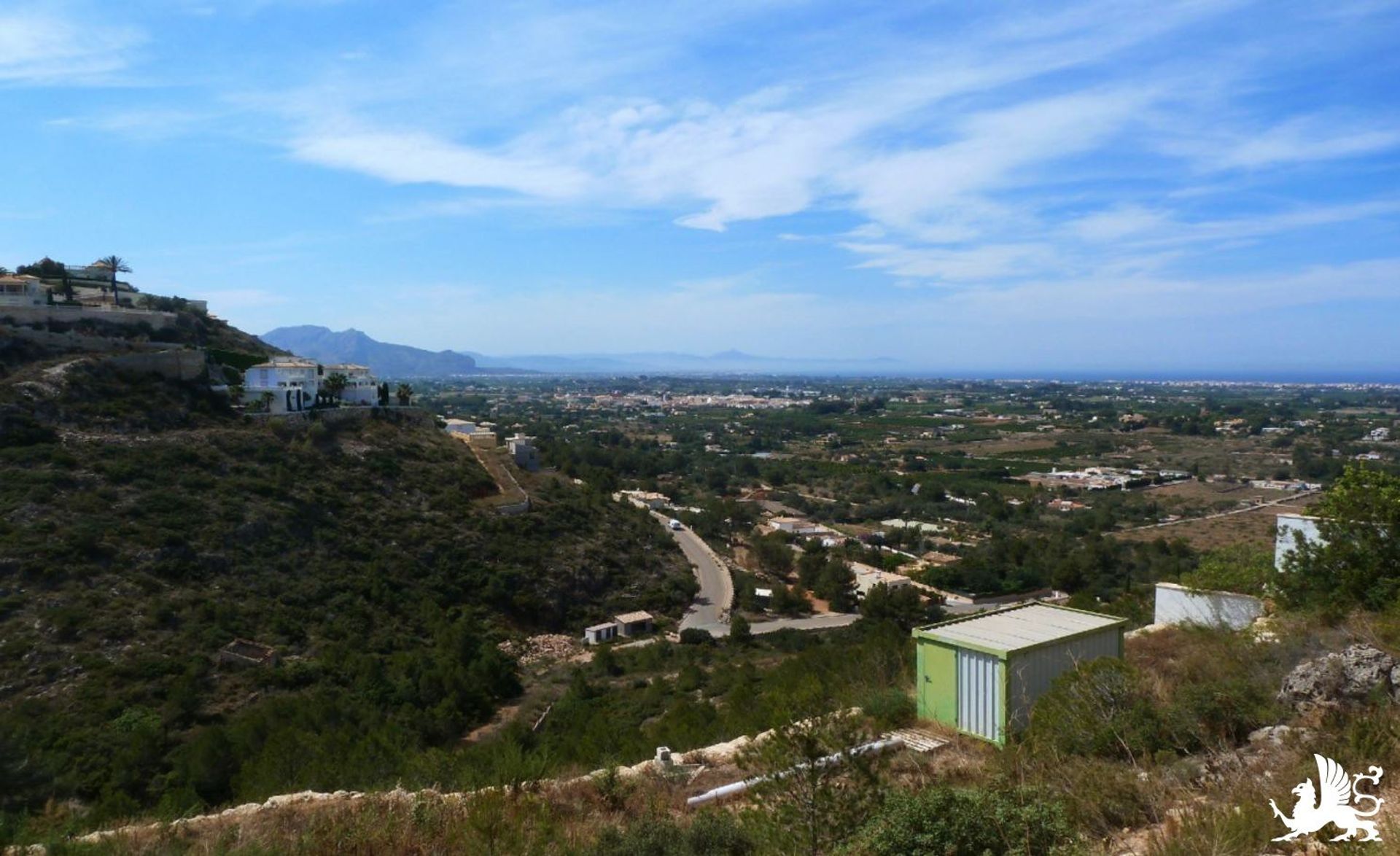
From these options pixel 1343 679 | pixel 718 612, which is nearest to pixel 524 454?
pixel 718 612

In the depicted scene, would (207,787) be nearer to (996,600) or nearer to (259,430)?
(259,430)

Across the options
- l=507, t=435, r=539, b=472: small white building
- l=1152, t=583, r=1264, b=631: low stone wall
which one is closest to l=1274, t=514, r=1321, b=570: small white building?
l=1152, t=583, r=1264, b=631: low stone wall

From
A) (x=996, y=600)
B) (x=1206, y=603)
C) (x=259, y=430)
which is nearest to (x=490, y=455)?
(x=259, y=430)

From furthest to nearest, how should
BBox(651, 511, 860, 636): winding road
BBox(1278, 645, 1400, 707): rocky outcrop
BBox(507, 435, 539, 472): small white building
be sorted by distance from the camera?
1. BBox(507, 435, 539, 472): small white building
2. BBox(651, 511, 860, 636): winding road
3. BBox(1278, 645, 1400, 707): rocky outcrop

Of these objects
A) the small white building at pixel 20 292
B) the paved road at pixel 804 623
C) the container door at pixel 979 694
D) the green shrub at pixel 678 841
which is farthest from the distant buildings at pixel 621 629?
the small white building at pixel 20 292

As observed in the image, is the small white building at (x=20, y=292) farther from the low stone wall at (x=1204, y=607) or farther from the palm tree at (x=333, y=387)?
the low stone wall at (x=1204, y=607)

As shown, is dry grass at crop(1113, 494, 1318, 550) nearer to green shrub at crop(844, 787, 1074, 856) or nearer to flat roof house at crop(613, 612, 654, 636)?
flat roof house at crop(613, 612, 654, 636)
